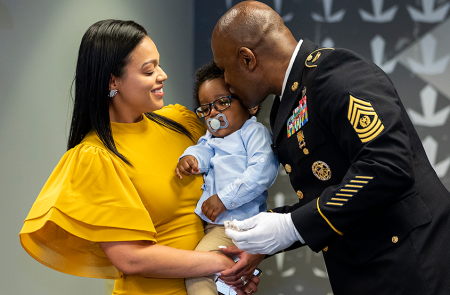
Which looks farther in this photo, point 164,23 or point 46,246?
point 164,23

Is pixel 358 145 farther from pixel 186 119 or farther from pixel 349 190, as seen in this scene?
pixel 186 119

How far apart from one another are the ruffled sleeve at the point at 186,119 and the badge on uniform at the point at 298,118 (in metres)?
0.61

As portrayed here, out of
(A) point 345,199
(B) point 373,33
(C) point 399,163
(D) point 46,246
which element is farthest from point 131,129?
(B) point 373,33

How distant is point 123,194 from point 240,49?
0.63 metres

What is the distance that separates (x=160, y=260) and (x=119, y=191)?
0.91ft

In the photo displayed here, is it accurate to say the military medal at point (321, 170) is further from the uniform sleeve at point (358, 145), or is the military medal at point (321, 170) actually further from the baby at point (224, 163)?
the baby at point (224, 163)

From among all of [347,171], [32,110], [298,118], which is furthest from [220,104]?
[32,110]

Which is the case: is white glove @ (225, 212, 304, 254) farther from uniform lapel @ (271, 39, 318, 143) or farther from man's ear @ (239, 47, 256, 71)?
man's ear @ (239, 47, 256, 71)

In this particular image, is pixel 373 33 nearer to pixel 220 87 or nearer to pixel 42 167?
pixel 220 87

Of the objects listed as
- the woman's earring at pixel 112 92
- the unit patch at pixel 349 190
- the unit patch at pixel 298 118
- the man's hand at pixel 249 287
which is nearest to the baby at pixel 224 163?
the man's hand at pixel 249 287

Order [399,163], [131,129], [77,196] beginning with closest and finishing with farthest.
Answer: [399,163] < [77,196] < [131,129]

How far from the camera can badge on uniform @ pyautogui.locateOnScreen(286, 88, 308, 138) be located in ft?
3.83

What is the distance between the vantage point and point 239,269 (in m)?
1.39

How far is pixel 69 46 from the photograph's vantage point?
1875 mm
